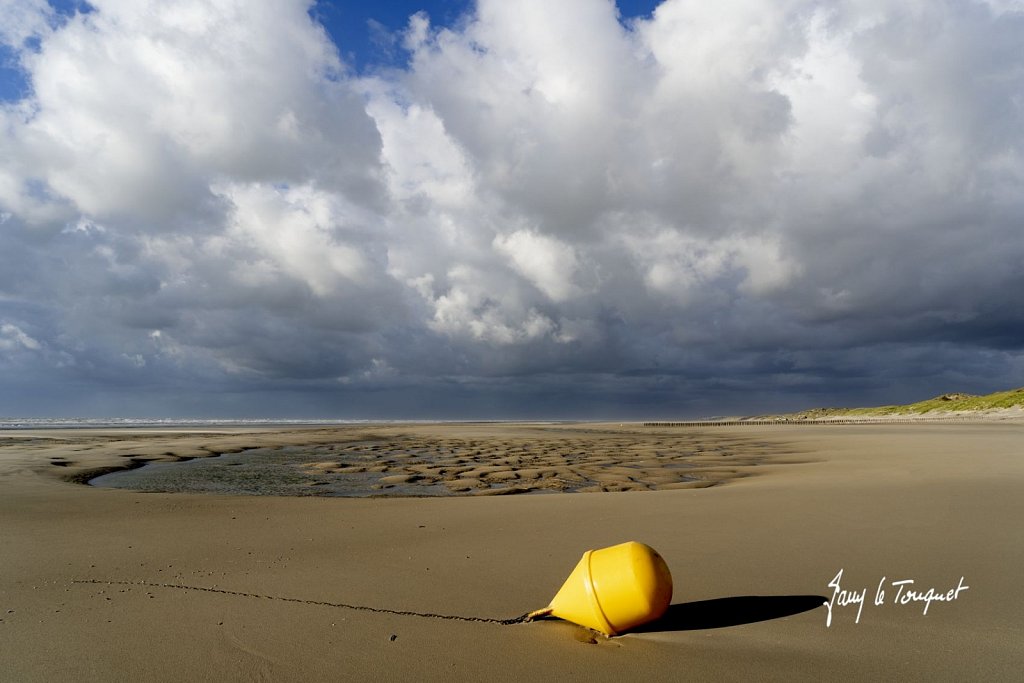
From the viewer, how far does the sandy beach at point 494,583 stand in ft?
13.0

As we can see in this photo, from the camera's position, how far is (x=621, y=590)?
418cm

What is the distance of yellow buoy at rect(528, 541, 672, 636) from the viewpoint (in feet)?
13.6

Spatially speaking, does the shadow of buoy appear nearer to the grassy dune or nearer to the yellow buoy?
the yellow buoy

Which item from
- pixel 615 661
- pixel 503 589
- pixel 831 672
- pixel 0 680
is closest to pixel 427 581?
pixel 503 589

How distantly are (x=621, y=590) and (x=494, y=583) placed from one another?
1.95 metres

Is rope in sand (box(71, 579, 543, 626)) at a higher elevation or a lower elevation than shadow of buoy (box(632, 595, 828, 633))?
lower

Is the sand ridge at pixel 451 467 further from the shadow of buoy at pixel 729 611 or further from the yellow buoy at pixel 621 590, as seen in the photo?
the yellow buoy at pixel 621 590

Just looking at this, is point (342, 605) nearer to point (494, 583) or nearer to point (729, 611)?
point (494, 583)

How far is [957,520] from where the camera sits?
25.9 feet

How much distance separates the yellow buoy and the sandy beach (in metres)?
0.16

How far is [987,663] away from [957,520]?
5129 millimetres
